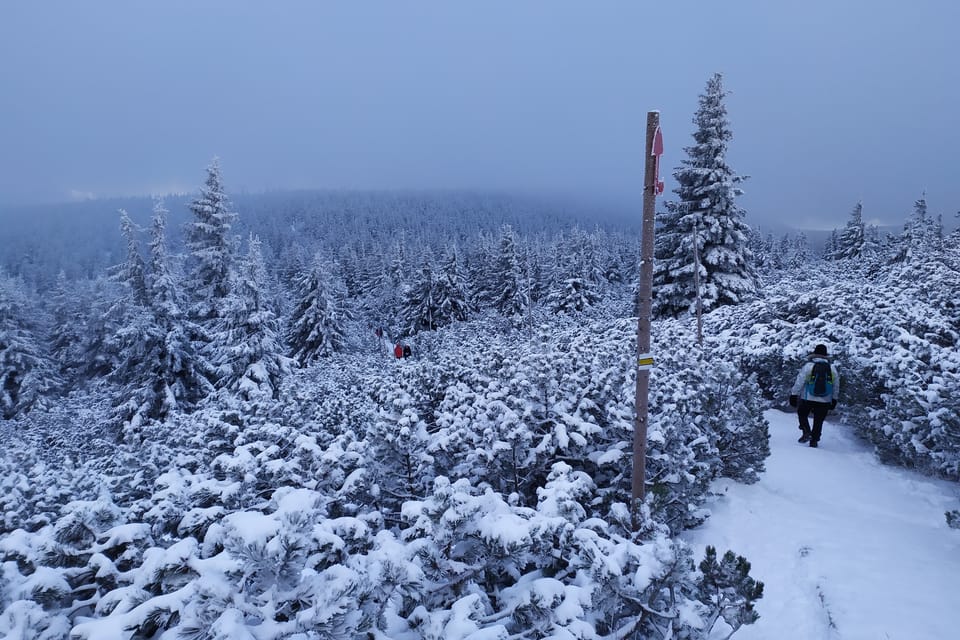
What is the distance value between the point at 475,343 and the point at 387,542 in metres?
8.44

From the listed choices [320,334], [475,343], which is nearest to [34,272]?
[320,334]

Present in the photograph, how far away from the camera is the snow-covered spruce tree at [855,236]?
135 ft

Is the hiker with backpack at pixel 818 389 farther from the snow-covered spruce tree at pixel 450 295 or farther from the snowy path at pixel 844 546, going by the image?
the snow-covered spruce tree at pixel 450 295

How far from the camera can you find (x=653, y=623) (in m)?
3.29

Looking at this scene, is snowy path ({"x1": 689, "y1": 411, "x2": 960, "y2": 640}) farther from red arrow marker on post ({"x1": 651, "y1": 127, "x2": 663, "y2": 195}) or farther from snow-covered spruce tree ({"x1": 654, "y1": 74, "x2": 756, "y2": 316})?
snow-covered spruce tree ({"x1": 654, "y1": 74, "x2": 756, "y2": 316})

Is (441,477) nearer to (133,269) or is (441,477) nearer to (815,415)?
(815,415)

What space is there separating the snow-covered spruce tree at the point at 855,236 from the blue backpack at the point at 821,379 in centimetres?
4138

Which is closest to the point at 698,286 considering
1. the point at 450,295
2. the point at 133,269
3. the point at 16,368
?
the point at 133,269

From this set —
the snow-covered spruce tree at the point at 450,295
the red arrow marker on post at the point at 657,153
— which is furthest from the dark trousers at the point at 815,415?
the snow-covered spruce tree at the point at 450,295

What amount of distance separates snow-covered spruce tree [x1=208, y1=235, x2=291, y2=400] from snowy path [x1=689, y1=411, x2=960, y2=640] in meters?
16.2

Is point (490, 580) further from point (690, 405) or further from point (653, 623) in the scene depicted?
point (690, 405)

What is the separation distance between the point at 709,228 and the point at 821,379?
12.2 metres

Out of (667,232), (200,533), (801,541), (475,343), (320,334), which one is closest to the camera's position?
(200,533)

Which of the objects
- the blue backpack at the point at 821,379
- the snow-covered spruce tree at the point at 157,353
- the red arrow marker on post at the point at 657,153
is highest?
the red arrow marker on post at the point at 657,153
